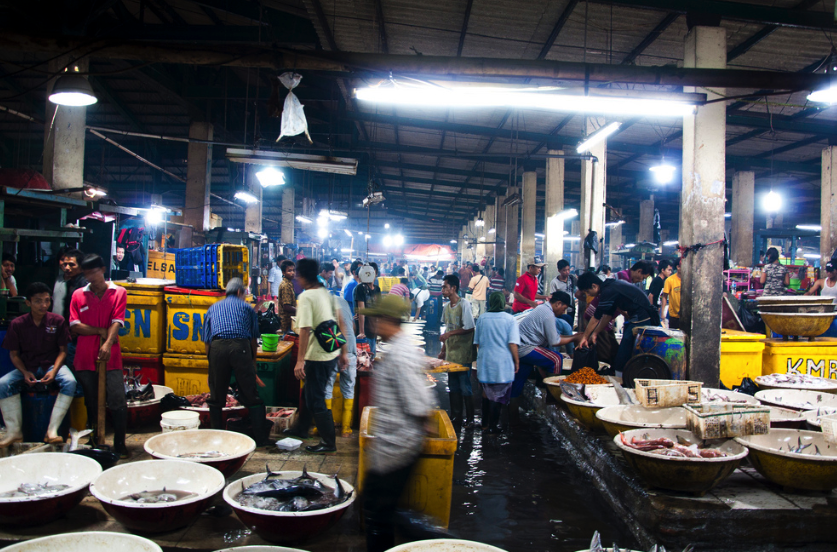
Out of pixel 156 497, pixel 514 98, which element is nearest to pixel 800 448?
pixel 514 98

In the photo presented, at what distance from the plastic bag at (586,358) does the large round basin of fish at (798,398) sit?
2.03m

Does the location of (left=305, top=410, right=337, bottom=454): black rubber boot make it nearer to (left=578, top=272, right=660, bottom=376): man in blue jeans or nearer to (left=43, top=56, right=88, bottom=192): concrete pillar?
(left=578, top=272, right=660, bottom=376): man in blue jeans

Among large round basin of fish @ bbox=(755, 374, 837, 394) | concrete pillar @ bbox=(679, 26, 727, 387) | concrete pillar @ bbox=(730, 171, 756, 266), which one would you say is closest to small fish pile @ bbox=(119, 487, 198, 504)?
large round basin of fish @ bbox=(755, 374, 837, 394)

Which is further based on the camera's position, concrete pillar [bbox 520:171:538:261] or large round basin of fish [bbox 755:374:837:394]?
concrete pillar [bbox 520:171:538:261]

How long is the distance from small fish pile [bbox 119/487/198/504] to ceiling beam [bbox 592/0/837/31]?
288 inches

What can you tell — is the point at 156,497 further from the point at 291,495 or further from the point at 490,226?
the point at 490,226

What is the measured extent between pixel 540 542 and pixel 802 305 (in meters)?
5.32

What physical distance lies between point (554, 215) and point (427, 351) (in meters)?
5.81

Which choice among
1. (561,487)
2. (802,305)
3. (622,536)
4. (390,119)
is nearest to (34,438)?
(561,487)

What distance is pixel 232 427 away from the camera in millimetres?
5219

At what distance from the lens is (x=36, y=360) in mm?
4570

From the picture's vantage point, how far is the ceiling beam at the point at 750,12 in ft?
21.0

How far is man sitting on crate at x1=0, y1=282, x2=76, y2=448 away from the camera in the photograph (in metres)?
4.50

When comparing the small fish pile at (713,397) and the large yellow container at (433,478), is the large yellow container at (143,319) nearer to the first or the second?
the large yellow container at (433,478)
